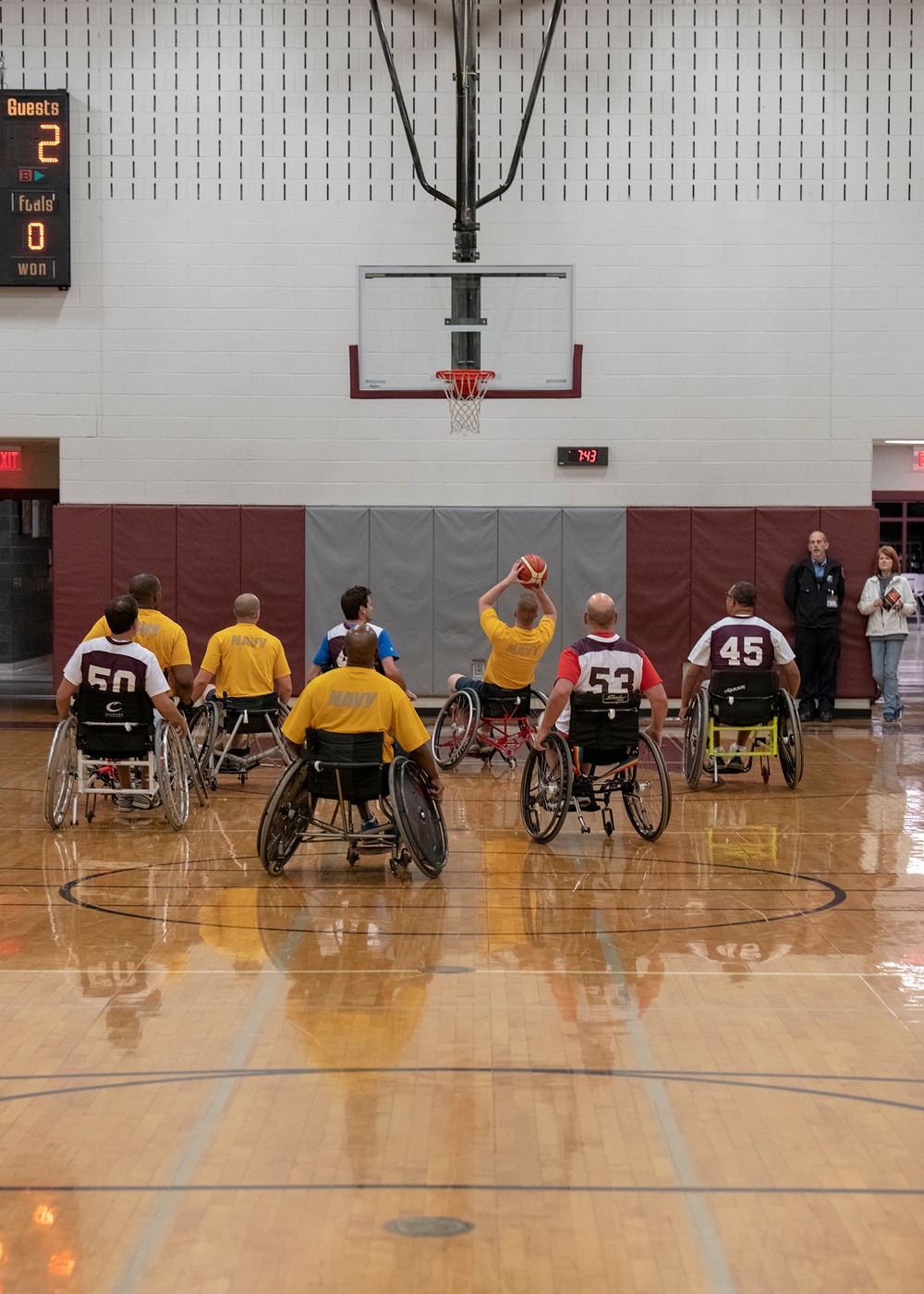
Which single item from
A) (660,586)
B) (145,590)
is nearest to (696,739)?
(145,590)

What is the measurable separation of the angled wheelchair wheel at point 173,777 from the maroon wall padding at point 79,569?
217 inches

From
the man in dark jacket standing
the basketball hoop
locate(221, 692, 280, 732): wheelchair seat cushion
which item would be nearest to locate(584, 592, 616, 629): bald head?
locate(221, 692, 280, 732): wheelchair seat cushion

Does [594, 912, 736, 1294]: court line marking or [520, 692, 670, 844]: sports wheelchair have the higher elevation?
[520, 692, 670, 844]: sports wheelchair

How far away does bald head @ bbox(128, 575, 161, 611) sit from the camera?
8.23 metres

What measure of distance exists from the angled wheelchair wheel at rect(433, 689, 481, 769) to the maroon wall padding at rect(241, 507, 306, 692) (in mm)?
3235

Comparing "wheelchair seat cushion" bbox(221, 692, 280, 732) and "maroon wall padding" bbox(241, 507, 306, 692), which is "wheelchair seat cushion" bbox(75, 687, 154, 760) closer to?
"wheelchair seat cushion" bbox(221, 692, 280, 732)

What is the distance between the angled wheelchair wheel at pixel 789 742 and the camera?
28.7ft

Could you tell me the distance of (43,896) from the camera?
6.14m

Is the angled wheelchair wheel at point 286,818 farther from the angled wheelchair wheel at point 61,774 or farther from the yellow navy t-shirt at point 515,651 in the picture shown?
the yellow navy t-shirt at point 515,651

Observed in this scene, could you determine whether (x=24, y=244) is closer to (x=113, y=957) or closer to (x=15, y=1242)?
(x=113, y=957)

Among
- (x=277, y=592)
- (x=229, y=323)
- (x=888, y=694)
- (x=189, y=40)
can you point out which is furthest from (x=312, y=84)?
(x=888, y=694)

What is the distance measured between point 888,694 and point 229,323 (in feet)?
22.3

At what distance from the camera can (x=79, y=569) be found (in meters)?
12.9

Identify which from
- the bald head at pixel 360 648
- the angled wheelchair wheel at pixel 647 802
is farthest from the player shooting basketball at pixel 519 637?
the bald head at pixel 360 648
